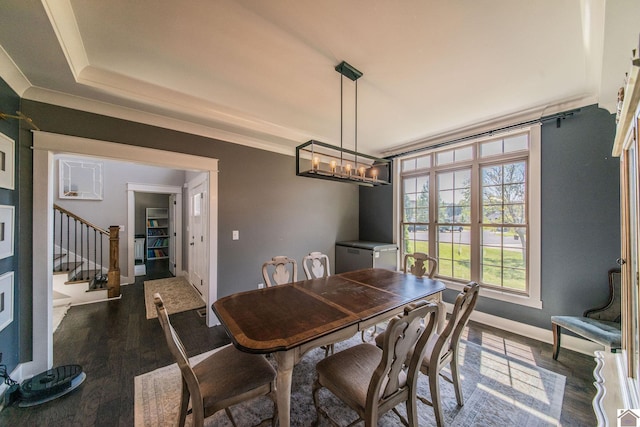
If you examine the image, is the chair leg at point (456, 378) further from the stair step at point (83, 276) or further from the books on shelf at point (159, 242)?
the books on shelf at point (159, 242)

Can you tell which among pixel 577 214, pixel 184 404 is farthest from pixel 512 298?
pixel 184 404

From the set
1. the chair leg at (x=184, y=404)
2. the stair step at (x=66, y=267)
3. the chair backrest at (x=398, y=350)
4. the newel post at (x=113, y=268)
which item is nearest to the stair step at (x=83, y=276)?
the stair step at (x=66, y=267)

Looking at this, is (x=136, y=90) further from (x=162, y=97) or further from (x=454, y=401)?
(x=454, y=401)

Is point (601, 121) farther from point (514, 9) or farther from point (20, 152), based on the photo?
point (20, 152)

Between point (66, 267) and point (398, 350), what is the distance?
5.60 m

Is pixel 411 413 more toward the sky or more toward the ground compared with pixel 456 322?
more toward the ground

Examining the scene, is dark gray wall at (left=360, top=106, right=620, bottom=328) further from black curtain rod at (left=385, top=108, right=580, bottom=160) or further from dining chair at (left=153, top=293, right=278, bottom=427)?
dining chair at (left=153, top=293, right=278, bottom=427)

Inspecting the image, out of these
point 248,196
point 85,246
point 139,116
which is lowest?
point 85,246

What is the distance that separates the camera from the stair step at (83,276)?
12.2ft

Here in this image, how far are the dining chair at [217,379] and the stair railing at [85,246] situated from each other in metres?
3.65

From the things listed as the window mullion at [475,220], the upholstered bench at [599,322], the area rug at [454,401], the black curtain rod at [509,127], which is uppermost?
the black curtain rod at [509,127]

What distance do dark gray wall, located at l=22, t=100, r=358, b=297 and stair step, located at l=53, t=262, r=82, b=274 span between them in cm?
293

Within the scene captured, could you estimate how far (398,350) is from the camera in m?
1.21

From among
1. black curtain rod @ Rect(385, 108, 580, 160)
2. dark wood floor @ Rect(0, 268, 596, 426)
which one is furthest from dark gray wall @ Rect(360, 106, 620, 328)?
dark wood floor @ Rect(0, 268, 596, 426)
